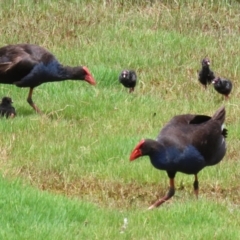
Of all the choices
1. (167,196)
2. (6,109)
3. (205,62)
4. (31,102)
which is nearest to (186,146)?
(167,196)

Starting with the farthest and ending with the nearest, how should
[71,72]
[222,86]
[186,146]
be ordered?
[222,86]
[71,72]
[186,146]

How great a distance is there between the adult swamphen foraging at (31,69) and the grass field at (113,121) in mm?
264

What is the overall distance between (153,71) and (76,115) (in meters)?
2.24

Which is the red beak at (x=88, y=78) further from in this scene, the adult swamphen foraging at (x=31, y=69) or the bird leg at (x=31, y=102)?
the bird leg at (x=31, y=102)

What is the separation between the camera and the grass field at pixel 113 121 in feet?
23.7

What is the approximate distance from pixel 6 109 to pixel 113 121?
4.15ft

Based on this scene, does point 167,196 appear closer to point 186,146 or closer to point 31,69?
point 186,146

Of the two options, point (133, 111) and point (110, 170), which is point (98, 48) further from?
point (110, 170)

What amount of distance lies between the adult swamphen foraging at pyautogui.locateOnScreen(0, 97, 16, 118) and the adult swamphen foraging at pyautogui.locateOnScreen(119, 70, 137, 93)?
1.61 m

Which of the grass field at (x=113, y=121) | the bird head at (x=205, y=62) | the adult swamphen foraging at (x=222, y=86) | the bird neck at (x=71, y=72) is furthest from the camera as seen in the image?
the bird head at (x=205, y=62)

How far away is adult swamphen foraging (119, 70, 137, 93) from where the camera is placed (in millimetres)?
11570

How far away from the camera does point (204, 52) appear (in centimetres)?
1345

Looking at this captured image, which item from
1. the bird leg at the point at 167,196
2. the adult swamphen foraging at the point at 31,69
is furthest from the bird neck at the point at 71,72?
the bird leg at the point at 167,196

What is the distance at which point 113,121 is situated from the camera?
10.5 m
